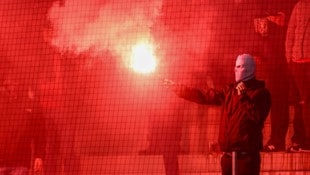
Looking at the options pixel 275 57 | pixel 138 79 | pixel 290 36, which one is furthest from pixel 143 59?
pixel 290 36

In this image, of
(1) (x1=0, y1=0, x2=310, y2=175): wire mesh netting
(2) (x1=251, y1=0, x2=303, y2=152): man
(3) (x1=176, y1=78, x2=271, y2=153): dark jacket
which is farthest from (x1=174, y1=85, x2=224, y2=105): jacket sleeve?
(2) (x1=251, y1=0, x2=303, y2=152): man

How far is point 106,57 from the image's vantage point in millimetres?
9562

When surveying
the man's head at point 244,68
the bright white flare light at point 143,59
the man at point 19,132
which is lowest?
the man at point 19,132

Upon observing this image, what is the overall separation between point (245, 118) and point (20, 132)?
5.88 meters

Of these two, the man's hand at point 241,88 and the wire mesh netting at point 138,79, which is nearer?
the man's hand at point 241,88

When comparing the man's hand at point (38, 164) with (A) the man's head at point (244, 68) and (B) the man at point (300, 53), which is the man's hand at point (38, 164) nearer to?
(B) the man at point (300, 53)

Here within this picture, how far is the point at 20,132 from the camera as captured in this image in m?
9.84

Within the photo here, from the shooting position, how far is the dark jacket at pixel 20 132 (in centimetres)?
967

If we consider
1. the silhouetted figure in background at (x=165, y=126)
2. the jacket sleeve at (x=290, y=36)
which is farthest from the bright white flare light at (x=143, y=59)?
the jacket sleeve at (x=290, y=36)

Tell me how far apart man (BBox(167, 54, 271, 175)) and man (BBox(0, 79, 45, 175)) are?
536cm

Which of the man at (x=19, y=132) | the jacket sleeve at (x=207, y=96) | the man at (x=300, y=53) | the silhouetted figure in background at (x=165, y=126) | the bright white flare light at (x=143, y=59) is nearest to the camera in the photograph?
the jacket sleeve at (x=207, y=96)

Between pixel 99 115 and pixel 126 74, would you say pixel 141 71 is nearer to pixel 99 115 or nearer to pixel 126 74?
pixel 126 74

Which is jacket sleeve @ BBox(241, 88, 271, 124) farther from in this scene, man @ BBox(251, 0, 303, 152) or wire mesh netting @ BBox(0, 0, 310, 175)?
man @ BBox(251, 0, 303, 152)

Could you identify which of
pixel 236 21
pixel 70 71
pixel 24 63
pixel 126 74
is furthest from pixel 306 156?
pixel 24 63
